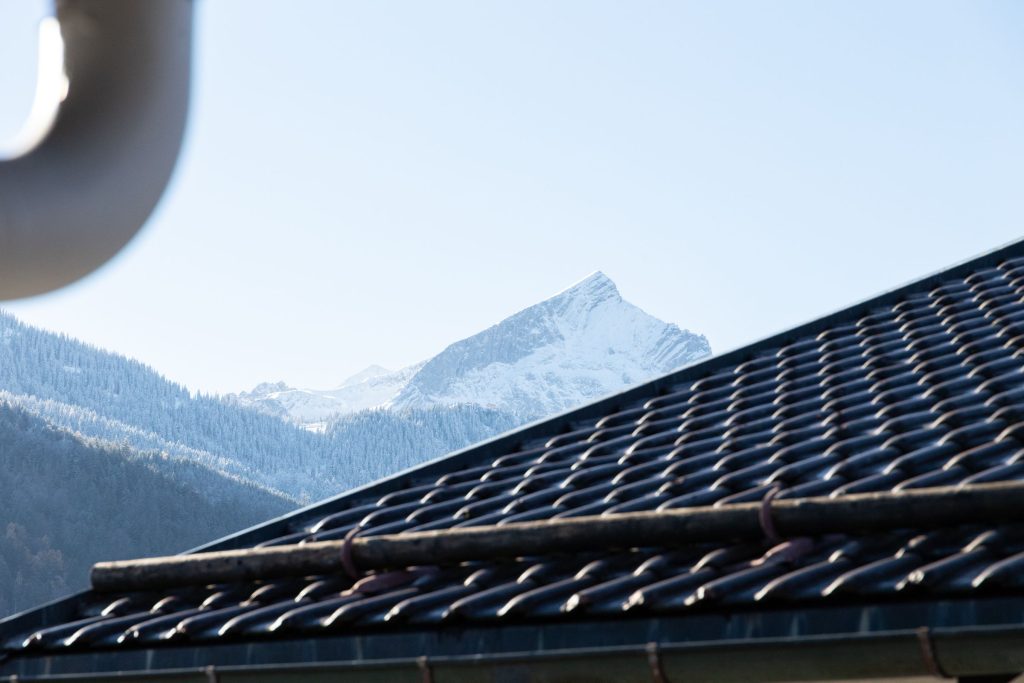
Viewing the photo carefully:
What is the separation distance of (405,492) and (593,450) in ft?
3.48

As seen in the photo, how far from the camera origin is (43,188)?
5.74 feet

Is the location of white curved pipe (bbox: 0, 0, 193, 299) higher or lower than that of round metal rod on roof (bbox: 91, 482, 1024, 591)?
higher

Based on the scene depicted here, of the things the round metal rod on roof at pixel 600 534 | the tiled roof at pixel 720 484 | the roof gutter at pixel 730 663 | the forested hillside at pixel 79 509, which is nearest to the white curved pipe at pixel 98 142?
the roof gutter at pixel 730 663

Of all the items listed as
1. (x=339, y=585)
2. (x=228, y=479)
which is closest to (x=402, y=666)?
(x=339, y=585)

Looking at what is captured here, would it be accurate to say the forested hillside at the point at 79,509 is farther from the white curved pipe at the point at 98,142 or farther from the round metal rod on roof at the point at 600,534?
the white curved pipe at the point at 98,142

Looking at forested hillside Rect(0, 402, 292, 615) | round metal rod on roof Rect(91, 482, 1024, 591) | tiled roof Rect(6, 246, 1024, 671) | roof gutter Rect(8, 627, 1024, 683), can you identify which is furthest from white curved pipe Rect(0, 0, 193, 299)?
forested hillside Rect(0, 402, 292, 615)

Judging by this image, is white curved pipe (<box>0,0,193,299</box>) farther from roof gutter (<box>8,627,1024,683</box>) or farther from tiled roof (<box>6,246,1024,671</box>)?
tiled roof (<box>6,246,1024,671</box>)

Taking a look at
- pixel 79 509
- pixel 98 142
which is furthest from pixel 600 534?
pixel 79 509

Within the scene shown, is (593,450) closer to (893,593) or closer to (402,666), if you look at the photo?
(402,666)

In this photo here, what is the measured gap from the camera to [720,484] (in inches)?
245

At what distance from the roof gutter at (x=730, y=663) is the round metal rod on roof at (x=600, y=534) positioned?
76cm

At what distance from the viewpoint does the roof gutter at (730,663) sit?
13.3 feet

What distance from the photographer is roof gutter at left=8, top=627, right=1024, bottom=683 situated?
407 cm

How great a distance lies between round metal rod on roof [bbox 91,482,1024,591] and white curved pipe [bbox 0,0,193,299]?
12.3ft
